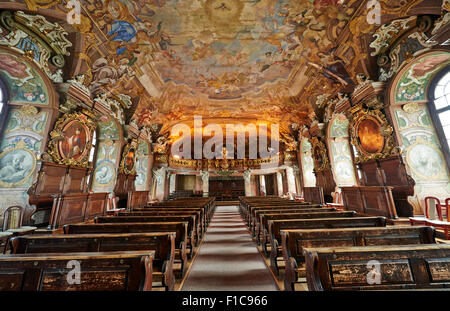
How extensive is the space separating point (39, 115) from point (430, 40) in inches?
442

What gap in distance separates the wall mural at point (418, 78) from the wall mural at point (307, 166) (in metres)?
6.52

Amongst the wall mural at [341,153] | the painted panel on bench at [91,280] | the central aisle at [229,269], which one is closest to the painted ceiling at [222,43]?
the wall mural at [341,153]

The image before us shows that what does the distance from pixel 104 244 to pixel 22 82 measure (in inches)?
239

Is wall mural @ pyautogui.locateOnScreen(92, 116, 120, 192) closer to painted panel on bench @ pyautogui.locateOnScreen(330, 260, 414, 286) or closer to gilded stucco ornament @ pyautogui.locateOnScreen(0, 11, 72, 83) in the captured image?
gilded stucco ornament @ pyautogui.locateOnScreen(0, 11, 72, 83)

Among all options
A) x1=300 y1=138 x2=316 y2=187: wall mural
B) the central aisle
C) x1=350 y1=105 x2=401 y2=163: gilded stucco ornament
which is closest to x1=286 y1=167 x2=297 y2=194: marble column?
x1=300 y1=138 x2=316 y2=187: wall mural

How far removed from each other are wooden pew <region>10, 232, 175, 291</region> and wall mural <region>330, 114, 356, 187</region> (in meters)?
8.81

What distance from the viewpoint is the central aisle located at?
7.80 ft

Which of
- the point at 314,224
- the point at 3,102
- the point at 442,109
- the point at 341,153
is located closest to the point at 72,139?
the point at 3,102

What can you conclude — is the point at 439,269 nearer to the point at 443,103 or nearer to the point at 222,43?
the point at 443,103

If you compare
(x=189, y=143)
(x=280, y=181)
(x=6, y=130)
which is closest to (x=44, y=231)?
(x=6, y=130)

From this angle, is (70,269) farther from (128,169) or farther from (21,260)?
(128,169)

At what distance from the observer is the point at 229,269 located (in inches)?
113

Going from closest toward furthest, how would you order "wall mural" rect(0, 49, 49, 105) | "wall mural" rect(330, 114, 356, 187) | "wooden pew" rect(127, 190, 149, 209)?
"wall mural" rect(0, 49, 49, 105), "wooden pew" rect(127, 190, 149, 209), "wall mural" rect(330, 114, 356, 187)

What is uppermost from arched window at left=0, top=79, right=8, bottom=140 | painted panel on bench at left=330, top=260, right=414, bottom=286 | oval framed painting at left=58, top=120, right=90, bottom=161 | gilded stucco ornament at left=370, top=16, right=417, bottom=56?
gilded stucco ornament at left=370, top=16, right=417, bottom=56
